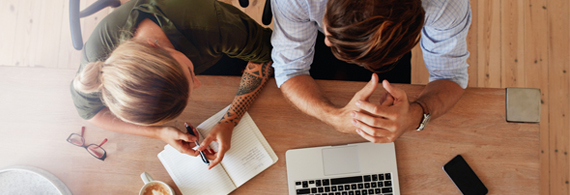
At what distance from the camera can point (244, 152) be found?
0.84m

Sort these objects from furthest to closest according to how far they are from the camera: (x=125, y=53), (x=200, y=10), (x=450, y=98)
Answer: (x=450, y=98)
(x=200, y=10)
(x=125, y=53)

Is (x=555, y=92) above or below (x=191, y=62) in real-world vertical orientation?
below

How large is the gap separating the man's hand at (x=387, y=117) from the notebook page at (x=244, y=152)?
27 cm

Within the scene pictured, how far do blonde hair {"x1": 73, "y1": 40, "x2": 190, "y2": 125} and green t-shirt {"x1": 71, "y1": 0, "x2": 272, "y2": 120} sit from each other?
3cm

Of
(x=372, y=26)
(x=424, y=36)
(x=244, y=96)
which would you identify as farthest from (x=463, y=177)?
(x=244, y=96)

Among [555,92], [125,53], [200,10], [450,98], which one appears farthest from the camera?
[555,92]

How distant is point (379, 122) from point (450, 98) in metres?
0.26

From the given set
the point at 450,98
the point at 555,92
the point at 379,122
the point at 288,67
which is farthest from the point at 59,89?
the point at 555,92

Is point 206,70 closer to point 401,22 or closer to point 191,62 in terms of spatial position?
point 191,62

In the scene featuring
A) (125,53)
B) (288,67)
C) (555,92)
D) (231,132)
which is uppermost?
(125,53)

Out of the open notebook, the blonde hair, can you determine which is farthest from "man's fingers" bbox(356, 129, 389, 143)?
the blonde hair

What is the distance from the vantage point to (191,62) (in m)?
0.73

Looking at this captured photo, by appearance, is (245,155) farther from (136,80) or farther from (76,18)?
(76,18)

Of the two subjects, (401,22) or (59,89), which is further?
(59,89)
